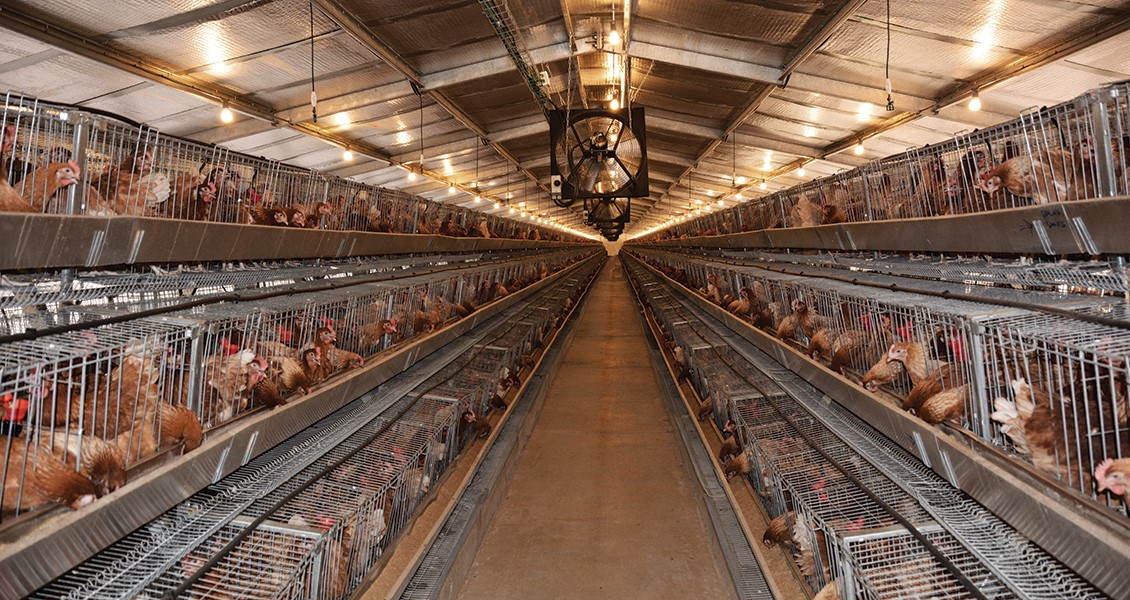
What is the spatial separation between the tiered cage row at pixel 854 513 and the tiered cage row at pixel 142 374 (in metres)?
1.88

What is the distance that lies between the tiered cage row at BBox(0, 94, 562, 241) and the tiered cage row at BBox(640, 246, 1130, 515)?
243cm

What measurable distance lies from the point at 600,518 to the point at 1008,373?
7.56 ft

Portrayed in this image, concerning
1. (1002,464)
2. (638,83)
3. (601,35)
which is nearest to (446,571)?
(1002,464)

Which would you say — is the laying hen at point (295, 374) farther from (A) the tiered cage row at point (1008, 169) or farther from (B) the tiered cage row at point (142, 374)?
(A) the tiered cage row at point (1008, 169)

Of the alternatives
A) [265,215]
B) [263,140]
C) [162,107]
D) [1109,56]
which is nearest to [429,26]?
[162,107]

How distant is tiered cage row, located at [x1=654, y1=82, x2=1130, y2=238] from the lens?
1446 mm

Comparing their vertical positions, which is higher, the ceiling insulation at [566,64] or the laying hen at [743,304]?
the ceiling insulation at [566,64]

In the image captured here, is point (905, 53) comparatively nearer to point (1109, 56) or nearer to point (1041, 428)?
point (1109, 56)

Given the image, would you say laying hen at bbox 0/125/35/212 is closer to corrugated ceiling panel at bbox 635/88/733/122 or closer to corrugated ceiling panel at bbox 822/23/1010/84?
corrugated ceiling panel at bbox 822/23/1010/84

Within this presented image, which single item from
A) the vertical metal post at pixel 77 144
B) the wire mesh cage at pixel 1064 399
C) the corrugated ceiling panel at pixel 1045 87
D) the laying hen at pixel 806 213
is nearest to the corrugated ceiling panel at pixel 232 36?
the vertical metal post at pixel 77 144

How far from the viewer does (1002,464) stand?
1330 mm

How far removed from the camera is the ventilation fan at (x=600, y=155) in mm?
4859

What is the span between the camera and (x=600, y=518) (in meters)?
3.21

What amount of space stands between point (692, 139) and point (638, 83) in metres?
Result: 2.36
